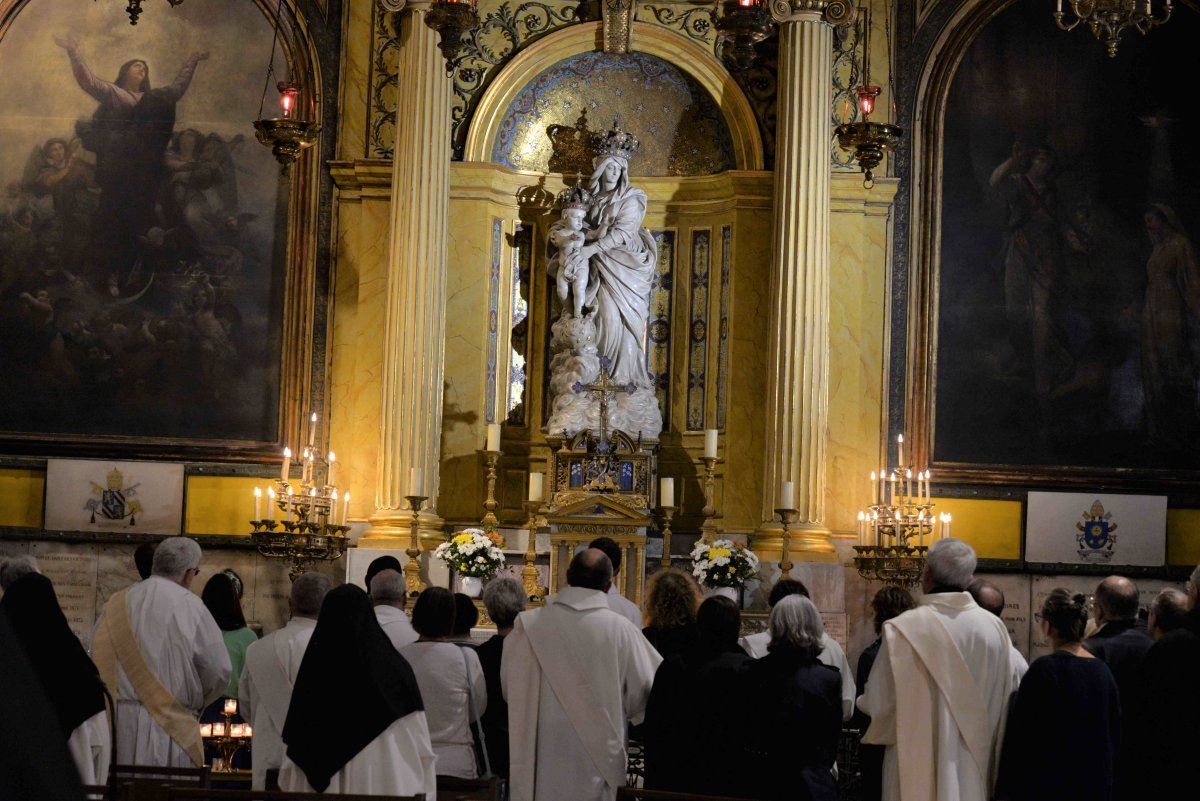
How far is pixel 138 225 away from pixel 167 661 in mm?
9050

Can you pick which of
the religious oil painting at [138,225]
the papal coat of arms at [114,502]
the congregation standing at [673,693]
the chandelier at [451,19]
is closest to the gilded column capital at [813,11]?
the chandelier at [451,19]

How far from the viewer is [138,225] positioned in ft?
49.5

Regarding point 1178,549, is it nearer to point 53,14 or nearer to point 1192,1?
point 1192,1

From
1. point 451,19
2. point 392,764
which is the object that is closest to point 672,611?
point 392,764

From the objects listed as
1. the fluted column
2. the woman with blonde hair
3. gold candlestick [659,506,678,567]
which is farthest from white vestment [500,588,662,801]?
the fluted column

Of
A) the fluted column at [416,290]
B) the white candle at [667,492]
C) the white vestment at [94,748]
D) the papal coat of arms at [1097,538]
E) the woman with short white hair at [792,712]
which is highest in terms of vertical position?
the fluted column at [416,290]

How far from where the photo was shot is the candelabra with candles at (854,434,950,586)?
1327 cm

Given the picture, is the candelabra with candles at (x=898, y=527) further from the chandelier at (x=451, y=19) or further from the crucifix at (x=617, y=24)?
the chandelier at (x=451, y=19)

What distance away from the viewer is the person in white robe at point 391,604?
674 centimetres

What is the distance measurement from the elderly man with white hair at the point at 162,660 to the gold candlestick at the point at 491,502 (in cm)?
652

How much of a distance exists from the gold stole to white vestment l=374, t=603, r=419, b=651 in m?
1.05

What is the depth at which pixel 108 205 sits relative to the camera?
15094mm

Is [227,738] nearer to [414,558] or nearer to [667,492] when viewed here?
[414,558]

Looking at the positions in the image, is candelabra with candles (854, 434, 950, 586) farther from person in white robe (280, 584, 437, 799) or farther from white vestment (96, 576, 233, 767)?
person in white robe (280, 584, 437, 799)
